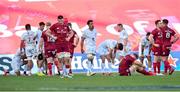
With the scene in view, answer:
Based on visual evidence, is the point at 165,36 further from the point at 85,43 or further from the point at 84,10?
the point at 84,10

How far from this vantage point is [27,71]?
24406 mm

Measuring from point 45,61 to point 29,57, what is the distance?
29.3 inches

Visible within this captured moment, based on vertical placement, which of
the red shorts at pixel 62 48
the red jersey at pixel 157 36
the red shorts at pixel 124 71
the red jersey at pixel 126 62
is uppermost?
the red jersey at pixel 157 36

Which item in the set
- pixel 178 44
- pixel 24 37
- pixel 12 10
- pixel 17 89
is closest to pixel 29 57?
pixel 24 37

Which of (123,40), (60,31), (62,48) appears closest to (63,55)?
(62,48)

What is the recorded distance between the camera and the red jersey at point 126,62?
69.6 feet

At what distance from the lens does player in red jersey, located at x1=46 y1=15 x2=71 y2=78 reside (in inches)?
791

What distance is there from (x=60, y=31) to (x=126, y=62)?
7.71 ft

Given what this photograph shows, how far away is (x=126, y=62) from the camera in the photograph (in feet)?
69.7

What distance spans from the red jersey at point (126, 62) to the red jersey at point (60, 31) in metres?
2.06

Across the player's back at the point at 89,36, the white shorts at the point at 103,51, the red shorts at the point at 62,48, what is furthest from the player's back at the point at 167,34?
the red shorts at the point at 62,48

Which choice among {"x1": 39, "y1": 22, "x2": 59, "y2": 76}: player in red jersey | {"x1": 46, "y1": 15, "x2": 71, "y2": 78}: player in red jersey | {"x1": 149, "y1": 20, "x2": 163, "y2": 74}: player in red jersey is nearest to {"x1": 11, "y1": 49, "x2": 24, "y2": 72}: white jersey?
{"x1": 39, "y1": 22, "x2": 59, "y2": 76}: player in red jersey

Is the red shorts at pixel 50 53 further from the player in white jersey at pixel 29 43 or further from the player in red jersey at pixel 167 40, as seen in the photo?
the player in red jersey at pixel 167 40

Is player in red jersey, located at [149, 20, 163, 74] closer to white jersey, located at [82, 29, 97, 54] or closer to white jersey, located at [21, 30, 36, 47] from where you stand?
white jersey, located at [82, 29, 97, 54]
